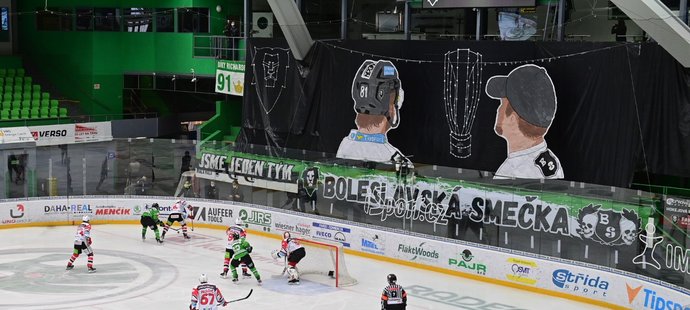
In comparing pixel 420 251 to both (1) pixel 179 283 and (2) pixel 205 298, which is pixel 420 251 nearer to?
(1) pixel 179 283

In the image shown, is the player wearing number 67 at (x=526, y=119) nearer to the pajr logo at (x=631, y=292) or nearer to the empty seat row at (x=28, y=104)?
the pajr logo at (x=631, y=292)

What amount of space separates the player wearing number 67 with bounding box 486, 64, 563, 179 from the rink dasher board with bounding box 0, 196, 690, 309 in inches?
128

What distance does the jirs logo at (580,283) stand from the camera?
19.1 m

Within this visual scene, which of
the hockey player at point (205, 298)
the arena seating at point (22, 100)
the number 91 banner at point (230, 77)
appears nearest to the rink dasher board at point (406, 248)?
the number 91 banner at point (230, 77)

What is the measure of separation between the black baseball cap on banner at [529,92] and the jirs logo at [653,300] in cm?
645

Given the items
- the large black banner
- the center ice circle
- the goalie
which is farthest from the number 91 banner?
the goalie

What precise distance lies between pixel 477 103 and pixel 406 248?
480 cm

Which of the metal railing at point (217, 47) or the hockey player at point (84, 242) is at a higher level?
the metal railing at point (217, 47)

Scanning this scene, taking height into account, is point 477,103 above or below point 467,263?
above

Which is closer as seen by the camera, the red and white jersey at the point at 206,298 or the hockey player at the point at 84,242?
the red and white jersey at the point at 206,298

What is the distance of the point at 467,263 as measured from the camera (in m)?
21.4

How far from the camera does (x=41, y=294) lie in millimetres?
19688

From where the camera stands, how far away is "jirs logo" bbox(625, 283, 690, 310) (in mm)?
17281

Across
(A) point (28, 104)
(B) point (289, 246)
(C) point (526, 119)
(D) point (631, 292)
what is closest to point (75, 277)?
(B) point (289, 246)
